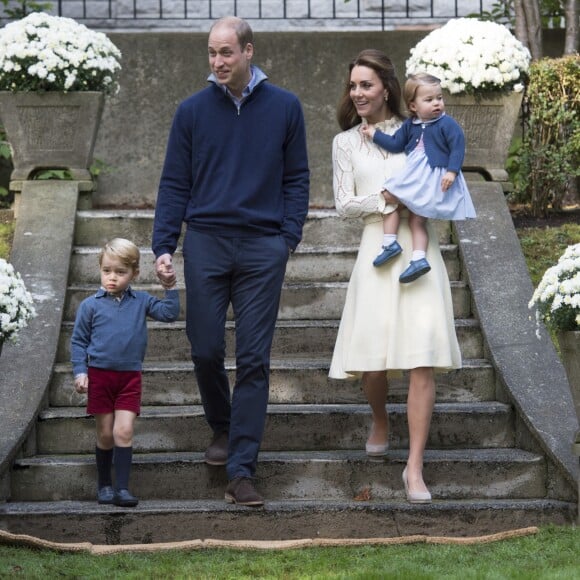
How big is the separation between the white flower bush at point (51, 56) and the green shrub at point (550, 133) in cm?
275

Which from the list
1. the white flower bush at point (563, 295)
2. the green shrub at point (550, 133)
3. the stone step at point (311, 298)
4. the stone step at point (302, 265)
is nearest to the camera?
the white flower bush at point (563, 295)

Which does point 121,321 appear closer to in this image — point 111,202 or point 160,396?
point 160,396

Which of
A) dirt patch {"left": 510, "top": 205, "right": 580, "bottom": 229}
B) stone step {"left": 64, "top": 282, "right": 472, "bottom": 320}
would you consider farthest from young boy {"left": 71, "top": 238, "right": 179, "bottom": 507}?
dirt patch {"left": 510, "top": 205, "right": 580, "bottom": 229}

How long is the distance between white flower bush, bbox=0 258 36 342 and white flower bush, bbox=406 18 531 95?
3.28 m

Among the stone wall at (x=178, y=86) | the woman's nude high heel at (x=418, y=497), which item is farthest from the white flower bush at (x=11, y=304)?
the stone wall at (x=178, y=86)

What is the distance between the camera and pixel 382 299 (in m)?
5.83

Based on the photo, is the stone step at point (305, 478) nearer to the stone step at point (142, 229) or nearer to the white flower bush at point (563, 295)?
the white flower bush at point (563, 295)

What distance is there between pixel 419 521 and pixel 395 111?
1.80 meters

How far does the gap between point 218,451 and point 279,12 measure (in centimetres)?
606

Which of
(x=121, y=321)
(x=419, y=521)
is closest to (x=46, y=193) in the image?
(x=121, y=321)

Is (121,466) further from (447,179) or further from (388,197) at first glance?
(447,179)

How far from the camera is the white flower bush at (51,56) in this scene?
26.2 feet

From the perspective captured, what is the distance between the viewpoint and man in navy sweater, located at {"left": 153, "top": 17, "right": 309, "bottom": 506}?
568cm

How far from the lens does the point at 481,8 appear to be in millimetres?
10852
